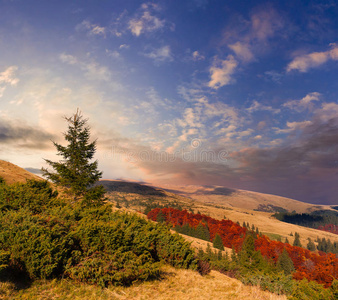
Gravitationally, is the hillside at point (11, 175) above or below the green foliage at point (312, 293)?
above

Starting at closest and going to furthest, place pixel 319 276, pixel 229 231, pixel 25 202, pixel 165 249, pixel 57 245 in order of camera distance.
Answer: pixel 57 245 < pixel 165 249 < pixel 25 202 < pixel 319 276 < pixel 229 231

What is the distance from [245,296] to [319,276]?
6270 cm

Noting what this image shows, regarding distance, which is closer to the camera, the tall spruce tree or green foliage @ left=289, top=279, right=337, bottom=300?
green foliage @ left=289, top=279, right=337, bottom=300

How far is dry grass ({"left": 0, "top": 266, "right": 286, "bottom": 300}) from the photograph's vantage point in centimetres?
695

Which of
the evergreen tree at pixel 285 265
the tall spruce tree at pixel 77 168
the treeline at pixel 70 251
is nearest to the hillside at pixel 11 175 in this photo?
→ the tall spruce tree at pixel 77 168

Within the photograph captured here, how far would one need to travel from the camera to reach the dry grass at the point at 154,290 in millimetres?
6945

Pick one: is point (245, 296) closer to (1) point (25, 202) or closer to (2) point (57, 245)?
(2) point (57, 245)

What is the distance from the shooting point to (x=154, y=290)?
899 cm

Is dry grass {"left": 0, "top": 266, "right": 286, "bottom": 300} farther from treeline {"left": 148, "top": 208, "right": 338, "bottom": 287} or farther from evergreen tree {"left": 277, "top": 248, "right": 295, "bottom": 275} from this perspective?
evergreen tree {"left": 277, "top": 248, "right": 295, "bottom": 275}

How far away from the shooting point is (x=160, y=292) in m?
8.94

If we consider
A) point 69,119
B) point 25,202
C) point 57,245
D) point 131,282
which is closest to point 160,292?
point 131,282

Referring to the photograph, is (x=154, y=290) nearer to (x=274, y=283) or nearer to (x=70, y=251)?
→ (x=70, y=251)

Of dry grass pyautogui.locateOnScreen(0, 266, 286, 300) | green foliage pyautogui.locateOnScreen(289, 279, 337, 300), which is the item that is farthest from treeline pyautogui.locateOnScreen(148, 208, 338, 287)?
green foliage pyautogui.locateOnScreen(289, 279, 337, 300)

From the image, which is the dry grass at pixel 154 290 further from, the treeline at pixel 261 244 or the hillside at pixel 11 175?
the treeline at pixel 261 244
